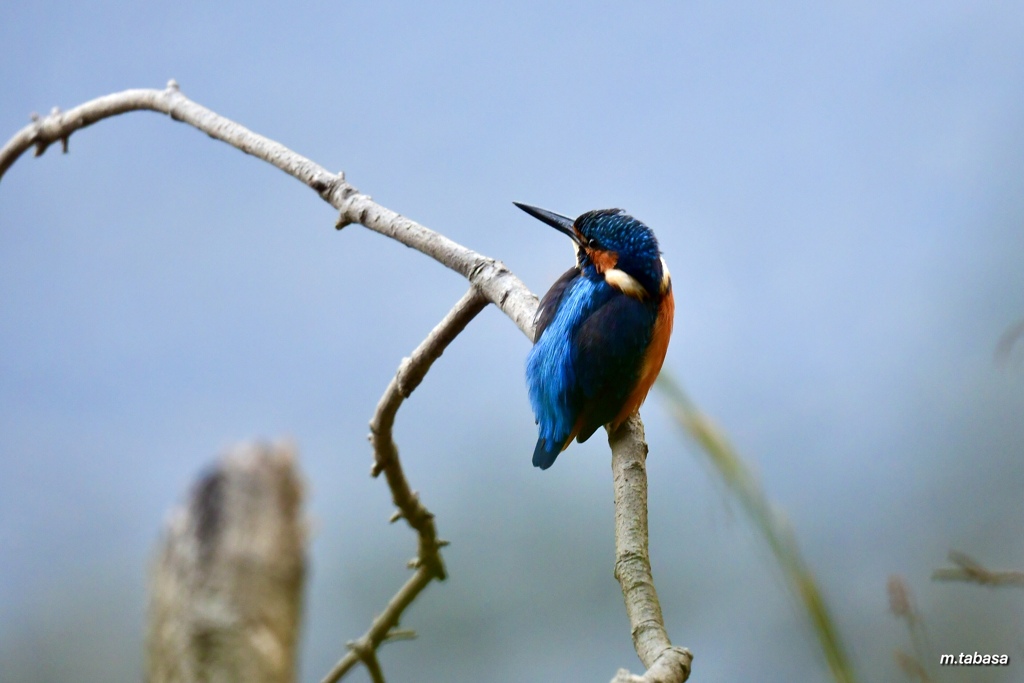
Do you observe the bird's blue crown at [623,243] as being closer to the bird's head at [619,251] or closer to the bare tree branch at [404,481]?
the bird's head at [619,251]

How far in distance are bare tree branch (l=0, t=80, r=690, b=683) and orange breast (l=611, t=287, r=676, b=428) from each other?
12 cm

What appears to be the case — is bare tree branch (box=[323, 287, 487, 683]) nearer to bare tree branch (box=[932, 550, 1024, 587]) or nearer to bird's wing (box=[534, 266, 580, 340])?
bird's wing (box=[534, 266, 580, 340])

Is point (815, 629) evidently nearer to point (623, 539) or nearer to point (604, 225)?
point (623, 539)

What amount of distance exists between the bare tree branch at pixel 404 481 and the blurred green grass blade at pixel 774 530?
0.59 meters

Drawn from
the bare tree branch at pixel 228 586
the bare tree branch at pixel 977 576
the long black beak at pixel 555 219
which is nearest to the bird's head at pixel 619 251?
the long black beak at pixel 555 219

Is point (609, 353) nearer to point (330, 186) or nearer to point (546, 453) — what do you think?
point (546, 453)

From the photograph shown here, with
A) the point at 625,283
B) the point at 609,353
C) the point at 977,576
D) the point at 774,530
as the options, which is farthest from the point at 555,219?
the point at 774,530

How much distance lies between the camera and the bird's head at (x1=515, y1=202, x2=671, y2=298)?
5.13 feet

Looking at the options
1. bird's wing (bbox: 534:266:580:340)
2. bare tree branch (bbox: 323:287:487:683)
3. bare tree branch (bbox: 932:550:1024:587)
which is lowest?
bare tree branch (bbox: 932:550:1024:587)

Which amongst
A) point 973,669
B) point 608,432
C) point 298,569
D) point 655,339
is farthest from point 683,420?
point 973,669

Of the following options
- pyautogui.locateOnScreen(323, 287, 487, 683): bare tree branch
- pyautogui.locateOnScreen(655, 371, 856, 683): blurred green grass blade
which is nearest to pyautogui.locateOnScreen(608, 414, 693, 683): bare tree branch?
pyautogui.locateOnScreen(655, 371, 856, 683): blurred green grass blade

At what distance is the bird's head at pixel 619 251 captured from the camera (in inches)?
61.6

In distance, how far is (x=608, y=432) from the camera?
1291 millimetres

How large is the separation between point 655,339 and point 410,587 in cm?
67
